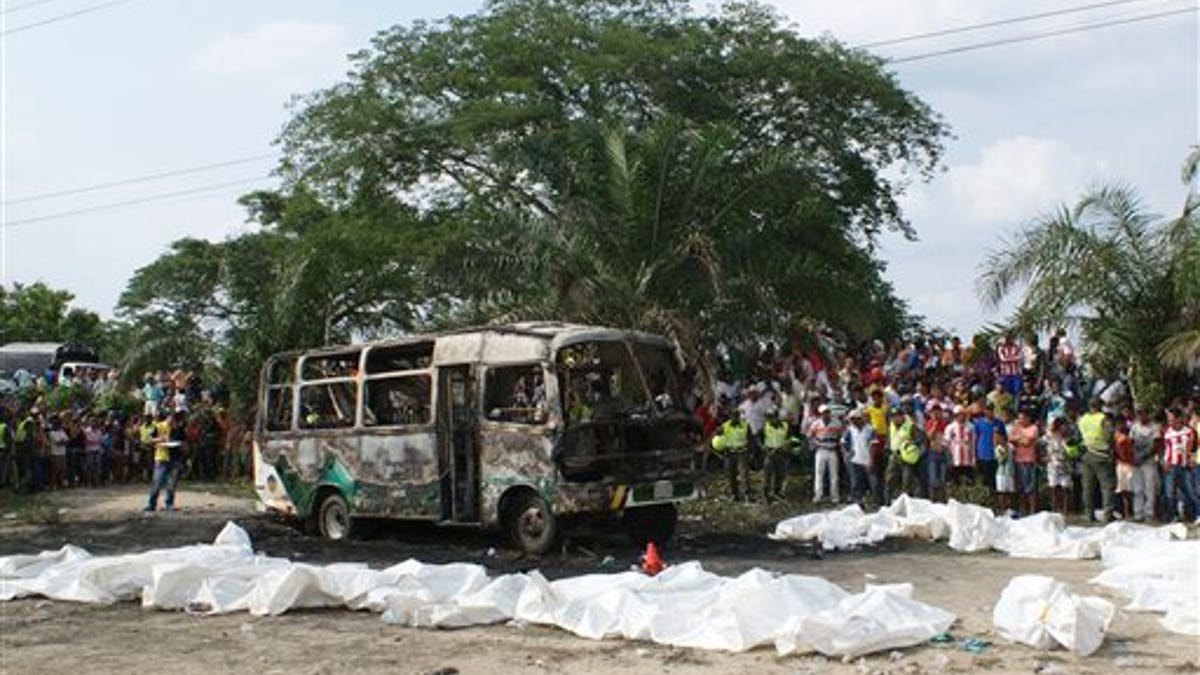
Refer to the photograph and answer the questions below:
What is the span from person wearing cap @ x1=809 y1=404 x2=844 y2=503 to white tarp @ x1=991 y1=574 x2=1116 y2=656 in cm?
1064

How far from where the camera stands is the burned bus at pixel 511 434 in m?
14.3

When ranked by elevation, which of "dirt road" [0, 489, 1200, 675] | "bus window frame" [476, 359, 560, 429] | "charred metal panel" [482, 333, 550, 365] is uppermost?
"charred metal panel" [482, 333, 550, 365]

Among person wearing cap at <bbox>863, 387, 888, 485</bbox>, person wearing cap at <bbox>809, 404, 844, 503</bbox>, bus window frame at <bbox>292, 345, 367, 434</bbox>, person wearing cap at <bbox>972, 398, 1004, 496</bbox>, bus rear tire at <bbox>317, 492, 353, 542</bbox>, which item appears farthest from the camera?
person wearing cap at <bbox>809, 404, 844, 503</bbox>

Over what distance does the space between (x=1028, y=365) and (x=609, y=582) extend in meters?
13.4

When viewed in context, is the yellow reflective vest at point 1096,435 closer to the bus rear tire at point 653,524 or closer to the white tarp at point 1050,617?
the bus rear tire at point 653,524

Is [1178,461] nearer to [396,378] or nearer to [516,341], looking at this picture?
[516,341]

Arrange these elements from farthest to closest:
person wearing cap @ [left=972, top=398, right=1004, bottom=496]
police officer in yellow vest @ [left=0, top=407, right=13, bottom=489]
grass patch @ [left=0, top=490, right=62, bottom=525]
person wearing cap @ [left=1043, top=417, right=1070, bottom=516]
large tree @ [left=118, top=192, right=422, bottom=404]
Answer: large tree @ [left=118, top=192, right=422, bottom=404]
police officer in yellow vest @ [left=0, top=407, right=13, bottom=489]
grass patch @ [left=0, top=490, right=62, bottom=525]
person wearing cap @ [left=972, top=398, right=1004, bottom=496]
person wearing cap @ [left=1043, top=417, right=1070, bottom=516]

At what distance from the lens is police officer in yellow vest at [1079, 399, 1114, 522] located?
1758 cm

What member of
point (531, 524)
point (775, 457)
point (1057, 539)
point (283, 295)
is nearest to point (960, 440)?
point (775, 457)

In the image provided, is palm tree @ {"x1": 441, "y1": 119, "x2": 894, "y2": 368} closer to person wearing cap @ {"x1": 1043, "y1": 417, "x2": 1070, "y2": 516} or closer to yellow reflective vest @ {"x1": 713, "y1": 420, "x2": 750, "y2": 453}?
yellow reflective vest @ {"x1": 713, "y1": 420, "x2": 750, "y2": 453}

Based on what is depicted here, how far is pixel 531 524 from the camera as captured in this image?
1462cm

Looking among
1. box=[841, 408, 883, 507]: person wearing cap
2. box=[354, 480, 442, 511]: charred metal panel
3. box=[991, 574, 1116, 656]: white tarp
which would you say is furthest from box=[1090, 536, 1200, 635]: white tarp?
box=[354, 480, 442, 511]: charred metal panel

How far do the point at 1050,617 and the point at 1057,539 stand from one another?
19.6 feet

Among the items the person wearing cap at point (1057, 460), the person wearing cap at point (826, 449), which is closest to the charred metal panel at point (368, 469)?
the person wearing cap at point (826, 449)
